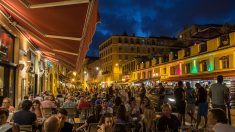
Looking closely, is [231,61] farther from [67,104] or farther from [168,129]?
[168,129]

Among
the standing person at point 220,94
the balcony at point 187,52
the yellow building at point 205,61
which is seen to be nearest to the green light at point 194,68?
the yellow building at point 205,61

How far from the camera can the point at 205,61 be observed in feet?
109

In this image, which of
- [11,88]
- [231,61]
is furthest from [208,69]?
[11,88]

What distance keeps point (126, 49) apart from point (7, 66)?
3345 inches

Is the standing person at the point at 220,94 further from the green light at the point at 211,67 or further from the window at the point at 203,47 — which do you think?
the window at the point at 203,47

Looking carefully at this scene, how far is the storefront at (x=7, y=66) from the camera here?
32.1 ft

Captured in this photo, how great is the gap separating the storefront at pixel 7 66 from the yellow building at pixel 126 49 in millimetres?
81160

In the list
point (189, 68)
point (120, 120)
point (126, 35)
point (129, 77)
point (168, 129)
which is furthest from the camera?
point (126, 35)

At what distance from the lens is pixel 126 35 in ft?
312

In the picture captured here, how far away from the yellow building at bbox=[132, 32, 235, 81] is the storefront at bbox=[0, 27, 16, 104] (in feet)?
59.4

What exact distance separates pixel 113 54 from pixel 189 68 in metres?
58.8

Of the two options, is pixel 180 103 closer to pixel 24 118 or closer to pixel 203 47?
pixel 24 118

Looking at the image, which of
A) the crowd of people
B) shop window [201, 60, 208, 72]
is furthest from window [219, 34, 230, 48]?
the crowd of people

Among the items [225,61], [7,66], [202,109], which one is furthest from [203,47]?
[7,66]
